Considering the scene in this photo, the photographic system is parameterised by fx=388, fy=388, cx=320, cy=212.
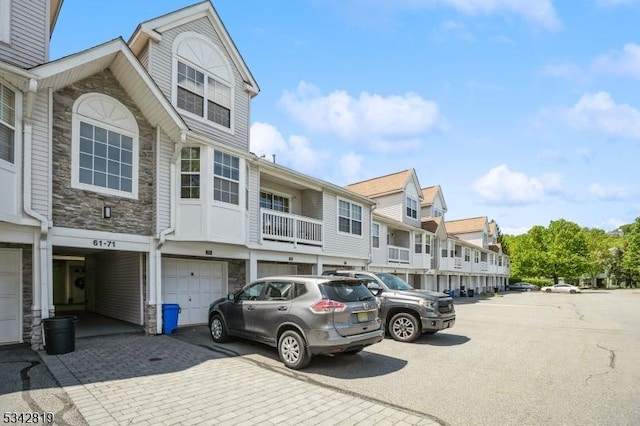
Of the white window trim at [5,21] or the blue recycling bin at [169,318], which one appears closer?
the white window trim at [5,21]

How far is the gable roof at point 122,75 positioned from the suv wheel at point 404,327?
25.9 ft

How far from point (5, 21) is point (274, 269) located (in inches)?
470

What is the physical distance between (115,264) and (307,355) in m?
9.83

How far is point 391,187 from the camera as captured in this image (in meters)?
29.9

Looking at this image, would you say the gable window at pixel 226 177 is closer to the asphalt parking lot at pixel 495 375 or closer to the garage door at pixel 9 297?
the asphalt parking lot at pixel 495 375

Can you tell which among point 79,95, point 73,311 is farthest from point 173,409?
point 73,311

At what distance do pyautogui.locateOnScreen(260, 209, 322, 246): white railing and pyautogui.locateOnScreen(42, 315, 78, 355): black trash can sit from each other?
694 centimetres

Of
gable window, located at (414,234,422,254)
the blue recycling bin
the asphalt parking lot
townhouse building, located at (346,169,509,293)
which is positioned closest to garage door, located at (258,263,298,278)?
the asphalt parking lot

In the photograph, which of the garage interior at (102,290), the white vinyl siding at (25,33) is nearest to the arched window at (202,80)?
the white vinyl siding at (25,33)

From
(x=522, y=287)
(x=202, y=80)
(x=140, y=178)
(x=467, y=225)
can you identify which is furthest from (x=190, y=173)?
(x=522, y=287)

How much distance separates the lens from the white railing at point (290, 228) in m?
14.4

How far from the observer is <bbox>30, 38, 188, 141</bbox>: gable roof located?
8.74m

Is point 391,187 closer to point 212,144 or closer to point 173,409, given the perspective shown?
point 212,144

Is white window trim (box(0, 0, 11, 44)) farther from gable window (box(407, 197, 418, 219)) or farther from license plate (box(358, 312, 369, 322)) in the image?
gable window (box(407, 197, 418, 219))
